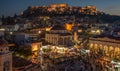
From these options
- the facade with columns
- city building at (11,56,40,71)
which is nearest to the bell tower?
city building at (11,56,40,71)

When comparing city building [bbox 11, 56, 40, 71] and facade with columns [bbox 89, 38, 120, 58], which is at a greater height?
city building [bbox 11, 56, 40, 71]

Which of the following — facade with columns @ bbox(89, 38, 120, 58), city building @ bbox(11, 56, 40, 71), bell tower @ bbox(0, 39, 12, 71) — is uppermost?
bell tower @ bbox(0, 39, 12, 71)

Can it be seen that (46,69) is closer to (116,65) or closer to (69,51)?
(116,65)

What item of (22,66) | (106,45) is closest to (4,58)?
(22,66)

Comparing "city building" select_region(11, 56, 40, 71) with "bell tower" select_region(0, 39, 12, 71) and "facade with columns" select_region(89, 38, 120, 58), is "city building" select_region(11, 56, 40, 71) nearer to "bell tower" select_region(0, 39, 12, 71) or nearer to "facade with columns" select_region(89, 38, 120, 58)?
"bell tower" select_region(0, 39, 12, 71)

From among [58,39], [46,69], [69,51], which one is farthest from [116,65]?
[58,39]

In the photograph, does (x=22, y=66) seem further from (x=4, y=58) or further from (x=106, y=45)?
(x=106, y=45)

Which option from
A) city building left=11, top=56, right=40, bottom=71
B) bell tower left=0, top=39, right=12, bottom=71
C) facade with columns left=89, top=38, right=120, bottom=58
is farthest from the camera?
facade with columns left=89, top=38, right=120, bottom=58

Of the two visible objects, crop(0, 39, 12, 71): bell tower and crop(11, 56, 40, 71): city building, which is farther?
crop(11, 56, 40, 71): city building

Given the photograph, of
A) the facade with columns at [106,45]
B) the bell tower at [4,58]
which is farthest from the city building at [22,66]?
the facade with columns at [106,45]

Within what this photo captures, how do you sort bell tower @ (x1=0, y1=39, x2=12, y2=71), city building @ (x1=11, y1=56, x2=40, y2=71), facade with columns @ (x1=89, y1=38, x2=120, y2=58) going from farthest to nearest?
facade with columns @ (x1=89, y1=38, x2=120, y2=58) → city building @ (x1=11, y1=56, x2=40, y2=71) → bell tower @ (x1=0, y1=39, x2=12, y2=71)
